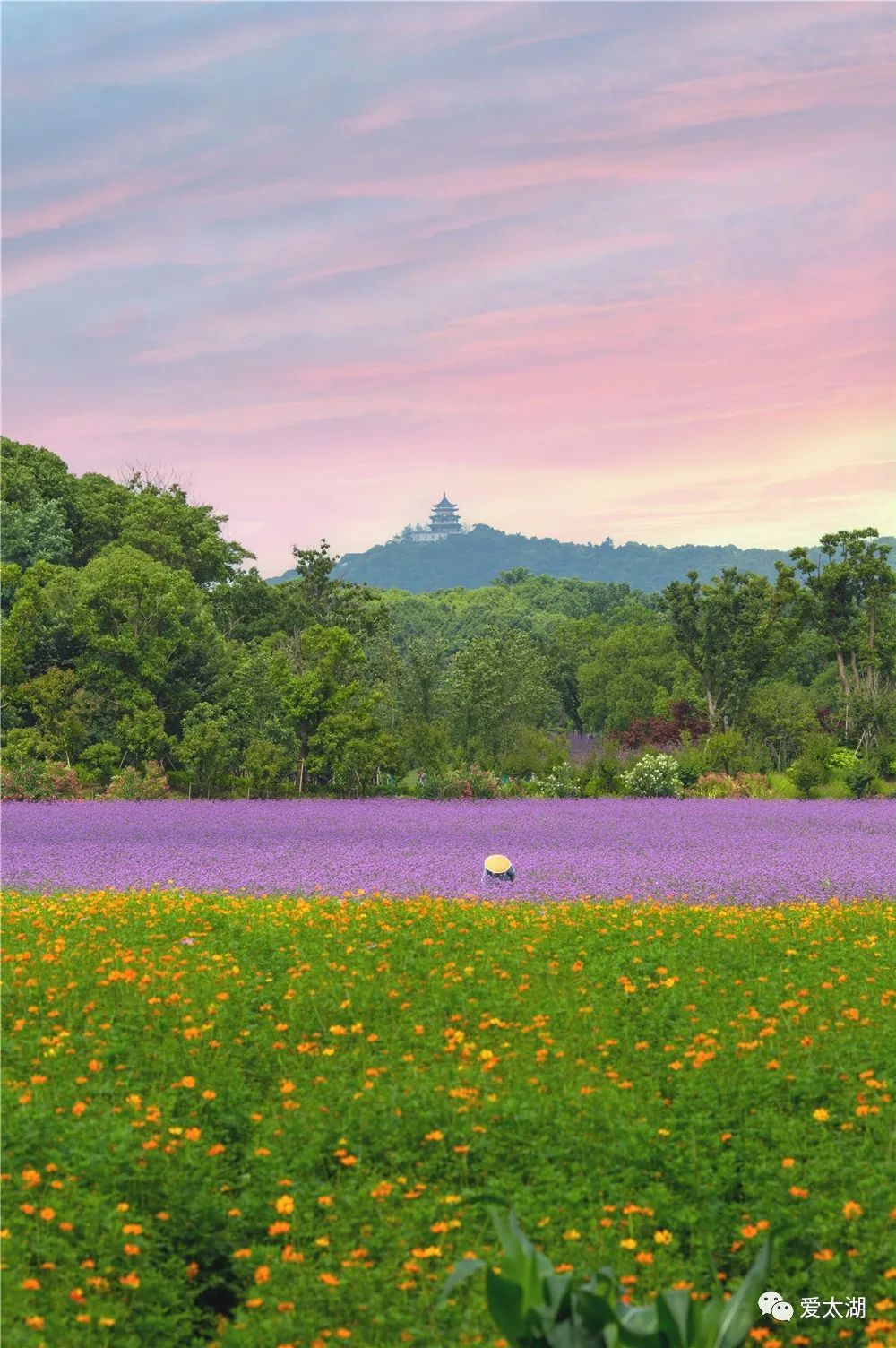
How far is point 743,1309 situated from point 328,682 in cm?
2705

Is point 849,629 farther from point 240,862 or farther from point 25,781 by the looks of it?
point 240,862

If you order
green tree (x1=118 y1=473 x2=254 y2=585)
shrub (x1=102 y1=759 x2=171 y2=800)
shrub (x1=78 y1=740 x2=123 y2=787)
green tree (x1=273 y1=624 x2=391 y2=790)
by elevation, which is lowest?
shrub (x1=102 y1=759 x2=171 y2=800)

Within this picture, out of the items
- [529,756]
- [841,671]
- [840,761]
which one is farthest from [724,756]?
[841,671]

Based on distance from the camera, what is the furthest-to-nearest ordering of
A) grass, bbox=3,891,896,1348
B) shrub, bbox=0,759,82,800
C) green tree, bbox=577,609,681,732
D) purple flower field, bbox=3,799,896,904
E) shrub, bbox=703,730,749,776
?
green tree, bbox=577,609,681,732, shrub, bbox=703,730,749,776, shrub, bbox=0,759,82,800, purple flower field, bbox=3,799,896,904, grass, bbox=3,891,896,1348

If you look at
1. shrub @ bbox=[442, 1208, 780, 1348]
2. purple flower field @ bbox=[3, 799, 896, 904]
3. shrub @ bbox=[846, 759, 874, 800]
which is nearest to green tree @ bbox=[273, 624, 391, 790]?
purple flower field @ bbox=[3, 799, 896, 904]

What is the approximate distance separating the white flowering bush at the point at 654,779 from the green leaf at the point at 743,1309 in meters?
26.1

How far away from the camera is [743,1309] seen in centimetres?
385

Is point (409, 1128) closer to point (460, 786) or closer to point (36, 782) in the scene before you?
point (36, 782)

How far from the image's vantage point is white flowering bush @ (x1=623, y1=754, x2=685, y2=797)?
2967 centimetres

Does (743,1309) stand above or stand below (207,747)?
below

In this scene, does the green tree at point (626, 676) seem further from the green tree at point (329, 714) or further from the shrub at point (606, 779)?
the green tree at point (329, 714)

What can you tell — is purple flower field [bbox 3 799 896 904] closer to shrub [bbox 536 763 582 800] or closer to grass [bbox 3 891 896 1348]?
shrub [bbox 536 763 582 800]

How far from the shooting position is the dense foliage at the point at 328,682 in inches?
1185

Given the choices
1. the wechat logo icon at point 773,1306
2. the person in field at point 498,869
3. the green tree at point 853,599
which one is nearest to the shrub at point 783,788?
the green tree at point 853,599
